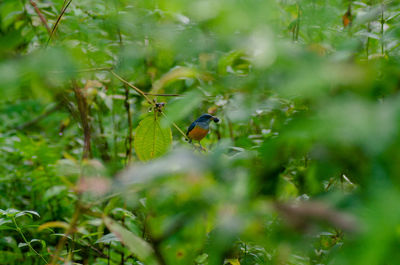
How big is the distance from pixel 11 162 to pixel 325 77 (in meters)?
2.91

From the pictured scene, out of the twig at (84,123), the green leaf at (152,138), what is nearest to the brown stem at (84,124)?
the twig at (84,123)

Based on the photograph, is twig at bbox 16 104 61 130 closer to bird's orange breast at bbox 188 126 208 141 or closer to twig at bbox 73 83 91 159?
twig at bbox 73 83 91 159

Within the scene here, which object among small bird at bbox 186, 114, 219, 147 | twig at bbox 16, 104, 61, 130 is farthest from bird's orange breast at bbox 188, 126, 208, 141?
twig at bbox 16, 104, 61, 130

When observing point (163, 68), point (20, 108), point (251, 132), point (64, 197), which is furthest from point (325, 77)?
point (20, 108)

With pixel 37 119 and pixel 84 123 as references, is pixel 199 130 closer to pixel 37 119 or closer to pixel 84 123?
pixel 84 123

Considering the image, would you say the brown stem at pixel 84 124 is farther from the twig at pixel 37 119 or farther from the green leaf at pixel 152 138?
the twig at pixel 37 119

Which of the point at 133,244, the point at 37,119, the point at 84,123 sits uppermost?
the point at 133,244

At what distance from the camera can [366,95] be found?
1.70ft

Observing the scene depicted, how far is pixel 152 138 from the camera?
1103mm

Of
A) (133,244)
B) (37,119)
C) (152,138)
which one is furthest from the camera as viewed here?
(37,119)

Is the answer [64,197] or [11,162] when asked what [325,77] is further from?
[11,162]

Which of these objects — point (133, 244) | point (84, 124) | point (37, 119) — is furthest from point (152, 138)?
point (37, 119)

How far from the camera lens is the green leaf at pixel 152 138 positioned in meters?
1.10

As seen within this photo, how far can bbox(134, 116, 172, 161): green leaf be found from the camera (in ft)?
3.60
